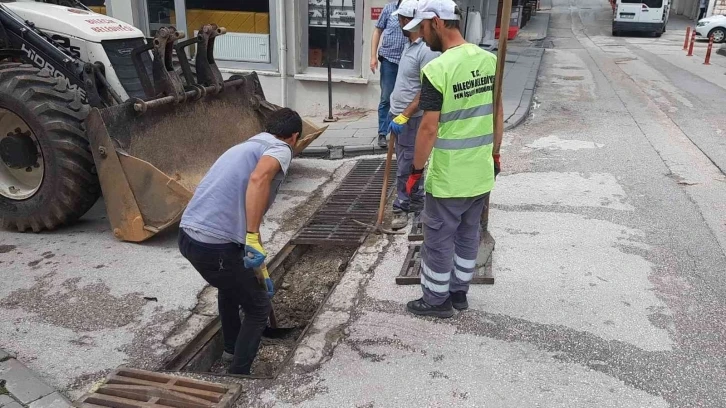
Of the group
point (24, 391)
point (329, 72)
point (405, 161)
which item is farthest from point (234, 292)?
point (329, 72)

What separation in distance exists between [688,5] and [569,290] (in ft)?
148

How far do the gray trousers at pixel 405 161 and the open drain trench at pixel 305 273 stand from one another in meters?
0.33

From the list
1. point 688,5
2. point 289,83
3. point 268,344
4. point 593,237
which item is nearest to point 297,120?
point 268,344

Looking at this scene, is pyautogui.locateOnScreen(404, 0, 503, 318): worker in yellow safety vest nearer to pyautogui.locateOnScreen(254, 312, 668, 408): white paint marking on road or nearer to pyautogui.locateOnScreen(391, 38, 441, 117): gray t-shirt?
pyautogui.locateOnScreen(254, 312, 668, 408): white paint marking on road

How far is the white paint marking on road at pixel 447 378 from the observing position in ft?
9.73

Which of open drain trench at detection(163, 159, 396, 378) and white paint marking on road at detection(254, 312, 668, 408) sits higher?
white paint marking on road at detection(254, 312, 668, 408)

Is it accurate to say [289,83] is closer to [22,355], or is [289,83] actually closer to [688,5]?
[22,355]

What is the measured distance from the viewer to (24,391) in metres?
3.04

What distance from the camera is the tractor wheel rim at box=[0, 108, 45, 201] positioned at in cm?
515

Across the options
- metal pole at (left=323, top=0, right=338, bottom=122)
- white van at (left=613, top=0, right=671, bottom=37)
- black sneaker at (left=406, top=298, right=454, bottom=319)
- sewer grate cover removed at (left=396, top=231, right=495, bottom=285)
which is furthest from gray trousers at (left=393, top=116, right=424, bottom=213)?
white van at (left=613, top=0, right=671, bottom=37)

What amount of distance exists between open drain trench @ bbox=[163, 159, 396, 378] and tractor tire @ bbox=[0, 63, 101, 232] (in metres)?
Result: 1.79

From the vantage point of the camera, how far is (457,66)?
3344mm

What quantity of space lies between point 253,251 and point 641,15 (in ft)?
97.6

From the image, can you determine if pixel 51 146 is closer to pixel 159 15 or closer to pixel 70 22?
pixel 70 22
